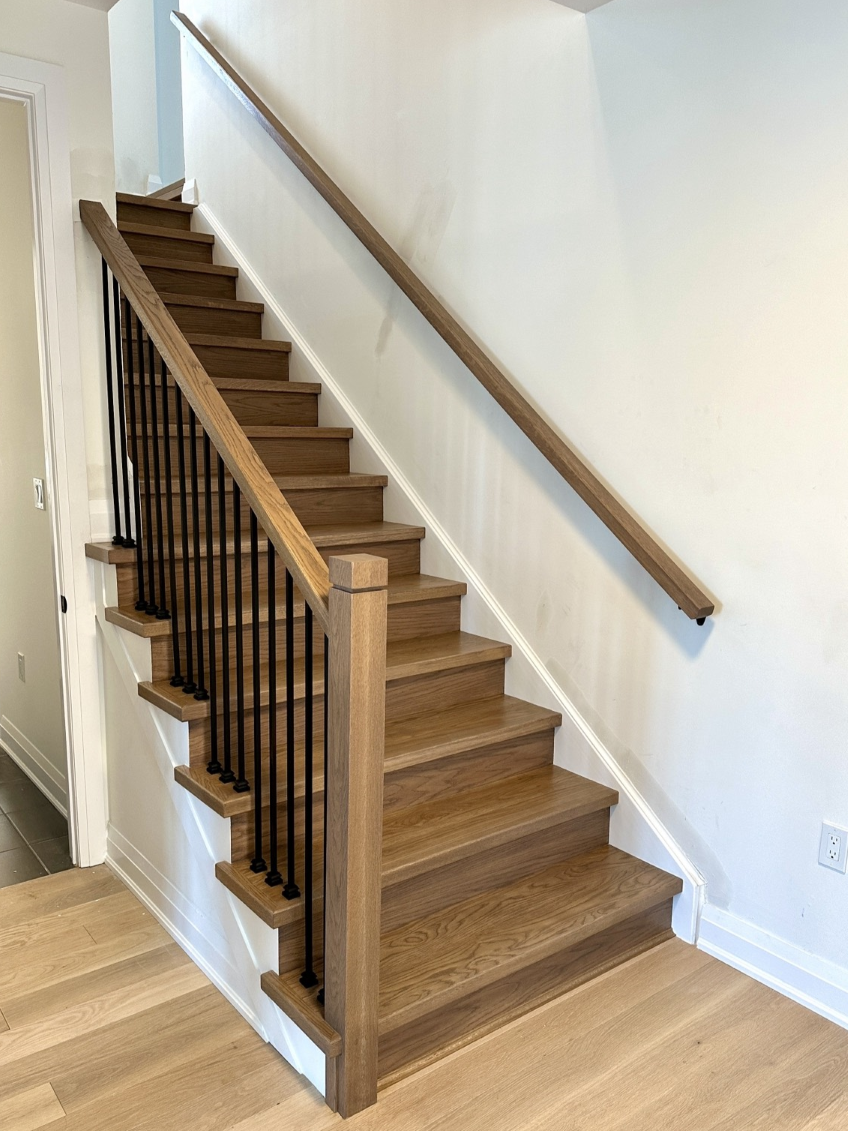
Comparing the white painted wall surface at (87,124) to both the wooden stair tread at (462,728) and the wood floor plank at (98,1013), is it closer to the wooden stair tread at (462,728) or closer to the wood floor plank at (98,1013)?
the wooden stair tread at (462,728)

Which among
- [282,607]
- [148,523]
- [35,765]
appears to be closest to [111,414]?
[148,523]

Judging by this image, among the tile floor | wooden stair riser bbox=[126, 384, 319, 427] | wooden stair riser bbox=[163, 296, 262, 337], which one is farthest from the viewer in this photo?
wooden stair riser bbox=[163, 296, 262, 337]

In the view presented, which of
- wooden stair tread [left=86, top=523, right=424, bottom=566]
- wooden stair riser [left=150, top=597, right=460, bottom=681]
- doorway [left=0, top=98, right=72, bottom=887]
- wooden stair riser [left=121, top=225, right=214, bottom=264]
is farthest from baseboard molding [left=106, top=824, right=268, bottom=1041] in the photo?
wooden stair riser [left=121, top=225, right=214, bottom=264]

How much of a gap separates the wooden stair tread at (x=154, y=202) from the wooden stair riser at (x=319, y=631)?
2474mm

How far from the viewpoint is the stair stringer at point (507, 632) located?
2.33 metres

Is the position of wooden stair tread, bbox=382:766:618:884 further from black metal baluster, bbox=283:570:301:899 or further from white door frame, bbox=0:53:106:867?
white door frame, bbox=0:53:106:867

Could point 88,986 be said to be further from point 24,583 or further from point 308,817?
point 24,583

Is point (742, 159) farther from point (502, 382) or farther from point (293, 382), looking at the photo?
point (293, 382)

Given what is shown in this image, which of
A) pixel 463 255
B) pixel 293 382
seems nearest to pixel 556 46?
pixel 463 255

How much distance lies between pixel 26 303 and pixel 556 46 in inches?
72.0

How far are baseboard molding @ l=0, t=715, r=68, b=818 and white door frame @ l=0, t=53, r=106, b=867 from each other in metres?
0.36

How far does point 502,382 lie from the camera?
2.55m

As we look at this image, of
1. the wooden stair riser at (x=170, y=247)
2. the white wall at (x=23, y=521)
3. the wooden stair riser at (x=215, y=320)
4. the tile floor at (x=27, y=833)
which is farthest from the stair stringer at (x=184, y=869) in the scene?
the wooden stair riser at (x=170, y=247)

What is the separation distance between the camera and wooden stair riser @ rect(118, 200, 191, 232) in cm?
401
